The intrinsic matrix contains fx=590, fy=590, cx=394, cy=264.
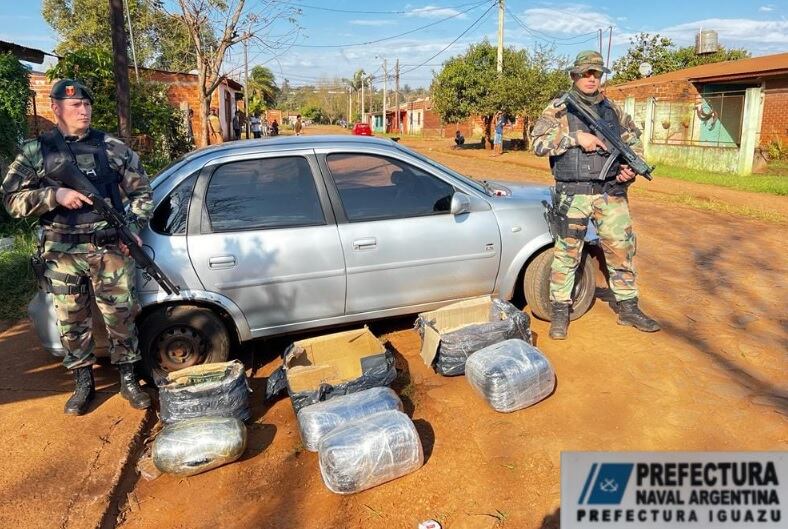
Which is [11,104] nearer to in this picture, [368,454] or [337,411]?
[337,411]

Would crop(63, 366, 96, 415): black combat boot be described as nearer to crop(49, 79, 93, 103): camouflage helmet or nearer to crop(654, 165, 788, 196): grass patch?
crop(49, 79, 93, 103): camouflage helmet

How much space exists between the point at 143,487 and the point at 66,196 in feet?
5.21

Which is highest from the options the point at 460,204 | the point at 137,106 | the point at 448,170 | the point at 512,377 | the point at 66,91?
the point at 137,106

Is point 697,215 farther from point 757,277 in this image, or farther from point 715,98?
point 715,98

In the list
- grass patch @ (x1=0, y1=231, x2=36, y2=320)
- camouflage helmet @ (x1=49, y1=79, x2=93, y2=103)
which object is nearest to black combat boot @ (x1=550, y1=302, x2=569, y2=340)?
camouflage helmet @ (x1=49, y1=79, x2=93, y2=103)

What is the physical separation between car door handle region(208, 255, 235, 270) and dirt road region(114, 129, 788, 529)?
0.86 m

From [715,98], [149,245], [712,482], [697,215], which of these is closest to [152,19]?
[715,98]

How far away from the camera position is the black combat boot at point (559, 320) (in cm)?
433

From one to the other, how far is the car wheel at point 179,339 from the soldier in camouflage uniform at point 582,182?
2.39m

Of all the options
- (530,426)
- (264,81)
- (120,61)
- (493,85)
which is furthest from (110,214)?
(264,81)

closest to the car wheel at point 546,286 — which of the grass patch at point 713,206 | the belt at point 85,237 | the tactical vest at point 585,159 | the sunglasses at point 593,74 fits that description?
the tactical vest at point 585,159

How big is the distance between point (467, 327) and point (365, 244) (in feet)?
2.90

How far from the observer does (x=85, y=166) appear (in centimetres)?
337

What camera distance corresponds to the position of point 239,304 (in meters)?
A: 3.81
